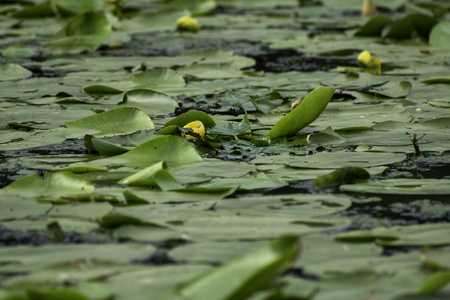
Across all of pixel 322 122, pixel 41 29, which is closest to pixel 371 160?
pixel 322 122

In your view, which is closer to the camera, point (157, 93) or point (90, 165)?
point (90, 165)

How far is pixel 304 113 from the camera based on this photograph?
191 centimetres

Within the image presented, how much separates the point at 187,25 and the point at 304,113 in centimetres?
227

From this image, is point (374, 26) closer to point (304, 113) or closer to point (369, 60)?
point (369, 60)

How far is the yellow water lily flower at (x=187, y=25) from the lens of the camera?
404 cm

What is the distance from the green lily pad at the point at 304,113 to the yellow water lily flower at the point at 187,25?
7.32 ft

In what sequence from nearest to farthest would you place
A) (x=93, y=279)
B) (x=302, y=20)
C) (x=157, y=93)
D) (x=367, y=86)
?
(x=93, y=279)
(x=157, y=93)
(x=367, y=86)
(x=302, y=20)

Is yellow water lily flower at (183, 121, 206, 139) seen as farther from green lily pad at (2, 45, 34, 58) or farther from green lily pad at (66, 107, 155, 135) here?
green lily pad at (2, 45, 34, 58)

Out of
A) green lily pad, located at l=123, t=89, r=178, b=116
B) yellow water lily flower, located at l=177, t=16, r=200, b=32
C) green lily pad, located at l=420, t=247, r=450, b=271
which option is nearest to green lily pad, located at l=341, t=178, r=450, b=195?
green lily pad, located at l=420, t=247, r=450, b=271

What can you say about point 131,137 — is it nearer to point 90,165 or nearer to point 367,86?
point 90,165

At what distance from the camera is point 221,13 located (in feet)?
16.4

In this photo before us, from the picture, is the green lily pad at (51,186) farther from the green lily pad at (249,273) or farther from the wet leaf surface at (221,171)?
the green lily pad at (249,273)

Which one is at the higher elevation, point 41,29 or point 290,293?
point 41,29

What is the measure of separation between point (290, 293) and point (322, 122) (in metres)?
1.22
